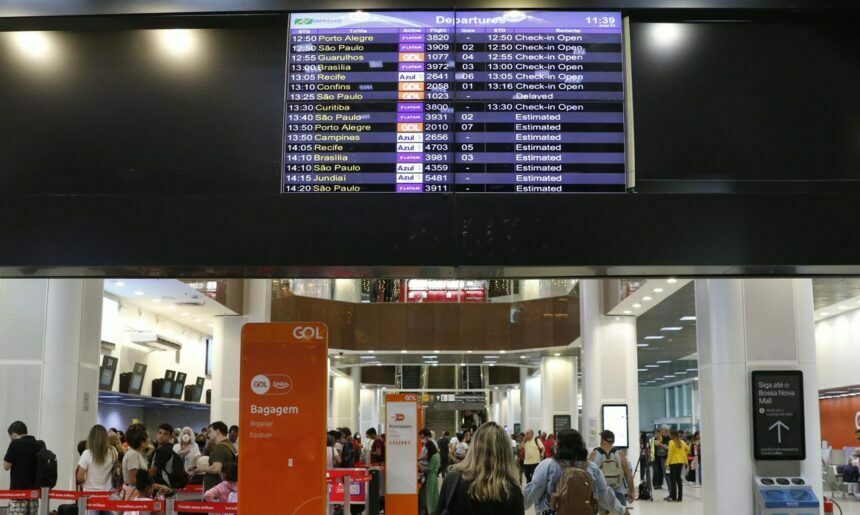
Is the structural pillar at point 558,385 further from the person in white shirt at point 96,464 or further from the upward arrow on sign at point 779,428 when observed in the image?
the person in white shirt at point 96,464

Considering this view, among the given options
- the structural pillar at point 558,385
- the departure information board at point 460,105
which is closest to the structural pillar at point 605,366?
the structural pillar at point 558,385

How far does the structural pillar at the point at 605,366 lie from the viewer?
18.2 meters

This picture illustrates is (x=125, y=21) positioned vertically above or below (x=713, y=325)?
above

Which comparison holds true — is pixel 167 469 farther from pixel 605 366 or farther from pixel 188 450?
pixel 605 366

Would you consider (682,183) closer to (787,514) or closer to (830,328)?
(787,514)

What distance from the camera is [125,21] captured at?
188 inches

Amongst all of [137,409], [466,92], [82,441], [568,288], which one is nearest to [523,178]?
[466,92]

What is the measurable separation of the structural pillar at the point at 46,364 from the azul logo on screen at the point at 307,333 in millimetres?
5608

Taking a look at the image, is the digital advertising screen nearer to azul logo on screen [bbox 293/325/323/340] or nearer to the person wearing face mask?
A: the person wearing face mask

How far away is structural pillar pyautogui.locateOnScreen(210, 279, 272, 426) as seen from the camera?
1867 centimetres

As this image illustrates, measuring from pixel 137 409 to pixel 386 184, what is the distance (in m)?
21.0

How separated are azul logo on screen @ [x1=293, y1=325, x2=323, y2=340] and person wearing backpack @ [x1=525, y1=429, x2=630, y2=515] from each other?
6.16 ft

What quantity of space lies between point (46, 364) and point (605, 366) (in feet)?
37.1

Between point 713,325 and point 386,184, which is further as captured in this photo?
point 713,325
